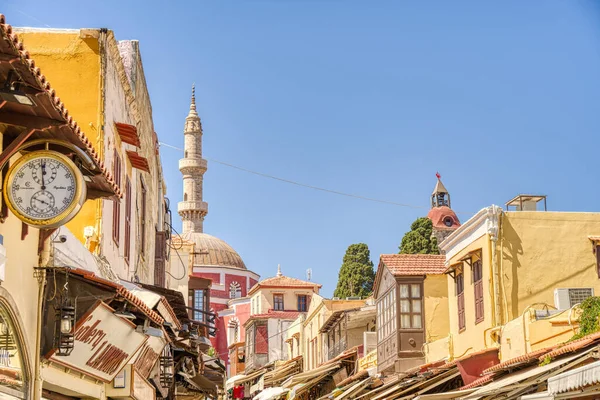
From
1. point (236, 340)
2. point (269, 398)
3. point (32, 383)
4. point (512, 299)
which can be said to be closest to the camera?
point (32, 383)

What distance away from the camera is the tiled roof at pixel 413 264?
93.7 feet

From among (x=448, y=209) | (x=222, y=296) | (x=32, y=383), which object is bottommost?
(x=32, y=383)

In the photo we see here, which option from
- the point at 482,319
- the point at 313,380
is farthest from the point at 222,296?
the point at 482,319

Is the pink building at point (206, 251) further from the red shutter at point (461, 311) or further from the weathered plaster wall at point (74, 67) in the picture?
the weathered plaster wall at point (74, 67)

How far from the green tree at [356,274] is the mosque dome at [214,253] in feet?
54.4

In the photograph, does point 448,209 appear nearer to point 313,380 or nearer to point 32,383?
point 313,380

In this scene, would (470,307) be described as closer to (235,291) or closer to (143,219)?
(143,219)

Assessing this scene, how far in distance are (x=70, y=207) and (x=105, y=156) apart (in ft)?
21.9

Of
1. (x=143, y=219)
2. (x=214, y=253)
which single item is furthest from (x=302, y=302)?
(x=143, y=219)

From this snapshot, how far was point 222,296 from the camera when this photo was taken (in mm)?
83125

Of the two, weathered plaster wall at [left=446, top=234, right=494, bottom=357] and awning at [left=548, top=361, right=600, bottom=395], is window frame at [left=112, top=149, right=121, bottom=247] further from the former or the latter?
weathered plaster wall at [left=446, top=234, right=494, bottom=357]

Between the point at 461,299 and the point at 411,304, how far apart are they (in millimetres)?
3530

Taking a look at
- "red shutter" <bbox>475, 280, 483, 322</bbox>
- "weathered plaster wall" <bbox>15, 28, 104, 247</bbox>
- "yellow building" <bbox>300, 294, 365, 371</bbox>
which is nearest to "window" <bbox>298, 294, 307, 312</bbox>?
"yellow building" <bbox>300, 294, 365, 371</bbox>

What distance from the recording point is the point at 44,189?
27.7 ft
